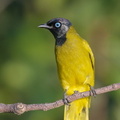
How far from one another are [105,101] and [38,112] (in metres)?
0.86

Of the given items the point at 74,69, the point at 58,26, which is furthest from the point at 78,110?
the point at 58,26

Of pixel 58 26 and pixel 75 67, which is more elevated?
pixel 58 26

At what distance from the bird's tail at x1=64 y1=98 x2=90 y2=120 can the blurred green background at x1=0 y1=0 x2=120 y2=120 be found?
0.35 meters

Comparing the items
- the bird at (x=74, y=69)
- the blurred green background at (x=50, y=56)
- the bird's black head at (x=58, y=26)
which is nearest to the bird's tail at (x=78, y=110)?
the bird at (x=74, y=69)

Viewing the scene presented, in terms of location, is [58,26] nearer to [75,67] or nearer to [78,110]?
[75,67]

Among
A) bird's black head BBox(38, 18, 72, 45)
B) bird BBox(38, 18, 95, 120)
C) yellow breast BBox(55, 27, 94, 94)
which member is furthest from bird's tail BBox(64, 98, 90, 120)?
bird's black head BBox(38, 18, 72, 45)

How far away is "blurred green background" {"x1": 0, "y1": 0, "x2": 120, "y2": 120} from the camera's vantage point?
20.6 ft

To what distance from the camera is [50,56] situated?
665cm

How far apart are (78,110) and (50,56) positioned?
1.10 m

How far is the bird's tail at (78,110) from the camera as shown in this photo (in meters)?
5.73

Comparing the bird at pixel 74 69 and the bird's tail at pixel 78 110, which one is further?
the bird's tail at pixel 78 110

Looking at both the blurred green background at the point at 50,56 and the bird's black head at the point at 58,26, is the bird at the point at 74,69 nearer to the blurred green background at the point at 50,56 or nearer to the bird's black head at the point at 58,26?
Answer: the bird's black head at the point at 58,26

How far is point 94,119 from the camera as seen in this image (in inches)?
247

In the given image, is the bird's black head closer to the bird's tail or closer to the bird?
the bird
